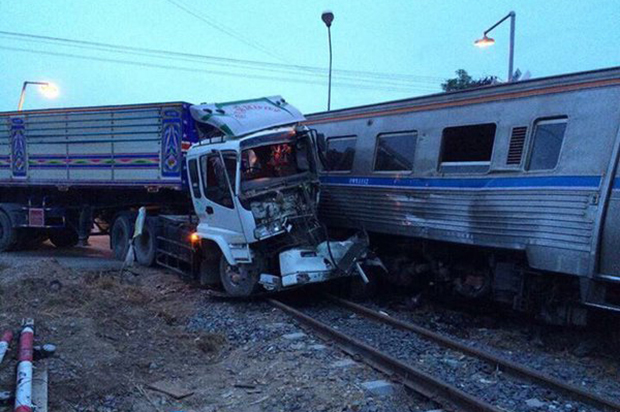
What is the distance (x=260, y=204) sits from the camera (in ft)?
28.8

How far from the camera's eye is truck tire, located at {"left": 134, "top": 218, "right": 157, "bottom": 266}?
38.9 feet

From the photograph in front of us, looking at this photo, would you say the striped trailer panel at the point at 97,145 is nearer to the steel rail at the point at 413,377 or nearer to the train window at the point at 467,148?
the train window at the point at 467,148

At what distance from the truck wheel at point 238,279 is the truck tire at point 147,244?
3.02 metres

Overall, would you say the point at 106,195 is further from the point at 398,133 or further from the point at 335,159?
the point at 398,133

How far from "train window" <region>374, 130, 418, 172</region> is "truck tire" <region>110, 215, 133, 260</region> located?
6.71 meters

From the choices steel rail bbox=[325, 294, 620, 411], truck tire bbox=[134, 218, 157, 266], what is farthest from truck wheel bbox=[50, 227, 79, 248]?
steel rail bbox=[325, 294, 620, 411]

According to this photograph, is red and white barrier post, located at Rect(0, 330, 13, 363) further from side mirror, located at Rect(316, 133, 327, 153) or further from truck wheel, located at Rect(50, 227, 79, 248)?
truck wheel, located at Rect(50, 227, 79, 248)

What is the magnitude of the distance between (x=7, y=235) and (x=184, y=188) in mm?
6826

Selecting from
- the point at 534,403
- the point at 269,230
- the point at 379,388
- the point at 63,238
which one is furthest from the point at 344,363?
the point at 63,238

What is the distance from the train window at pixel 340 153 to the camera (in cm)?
1028

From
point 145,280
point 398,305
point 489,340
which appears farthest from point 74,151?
point 489,340

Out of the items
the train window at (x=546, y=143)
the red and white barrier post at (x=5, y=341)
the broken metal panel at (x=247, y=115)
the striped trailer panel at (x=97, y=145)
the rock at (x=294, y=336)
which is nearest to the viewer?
the red and white barrier post at (x=5, y=341)

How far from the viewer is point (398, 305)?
30.5 ft

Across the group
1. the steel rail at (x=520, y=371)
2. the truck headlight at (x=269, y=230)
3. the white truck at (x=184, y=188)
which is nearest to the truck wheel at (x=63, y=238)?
the white truck at (x=184, y=188)
